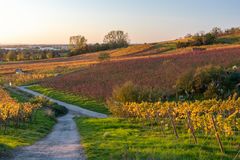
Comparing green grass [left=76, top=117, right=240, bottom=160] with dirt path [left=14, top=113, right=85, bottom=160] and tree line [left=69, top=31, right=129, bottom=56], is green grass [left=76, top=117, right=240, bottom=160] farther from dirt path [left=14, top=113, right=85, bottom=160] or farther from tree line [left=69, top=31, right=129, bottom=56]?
tree line [left=69, top=31, right=129, bottom=56]

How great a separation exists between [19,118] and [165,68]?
31794 millimetres

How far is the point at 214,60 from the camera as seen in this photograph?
5725 centimetres

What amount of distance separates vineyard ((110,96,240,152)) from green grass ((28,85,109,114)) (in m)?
9.07

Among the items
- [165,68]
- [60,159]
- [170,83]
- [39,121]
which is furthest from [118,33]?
[60,159]

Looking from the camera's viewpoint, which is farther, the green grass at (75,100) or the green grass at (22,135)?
the green grass at (75,100)

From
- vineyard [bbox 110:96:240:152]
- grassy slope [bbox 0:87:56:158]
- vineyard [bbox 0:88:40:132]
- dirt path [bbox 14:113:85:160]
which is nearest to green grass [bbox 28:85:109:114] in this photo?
vineyard [bbox 110:96:240:152]

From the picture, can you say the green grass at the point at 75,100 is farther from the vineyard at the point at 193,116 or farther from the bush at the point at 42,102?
the vineyard at the point at 193,116

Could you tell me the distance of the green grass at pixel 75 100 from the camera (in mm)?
49494

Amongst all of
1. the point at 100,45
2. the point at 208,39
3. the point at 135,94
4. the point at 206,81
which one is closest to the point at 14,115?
the point at 135,94

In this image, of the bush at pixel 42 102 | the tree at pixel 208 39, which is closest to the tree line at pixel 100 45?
the tree at pixel 208 39

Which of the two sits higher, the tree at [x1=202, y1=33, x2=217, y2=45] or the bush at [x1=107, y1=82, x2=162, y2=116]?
the tree at [x1=202, y1=33, x2=217, y2=45]

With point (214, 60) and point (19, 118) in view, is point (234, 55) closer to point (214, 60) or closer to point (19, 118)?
point (214, 60)

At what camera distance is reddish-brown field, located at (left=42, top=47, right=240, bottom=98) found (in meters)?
53.0

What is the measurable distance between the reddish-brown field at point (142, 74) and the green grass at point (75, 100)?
1.13 meters
